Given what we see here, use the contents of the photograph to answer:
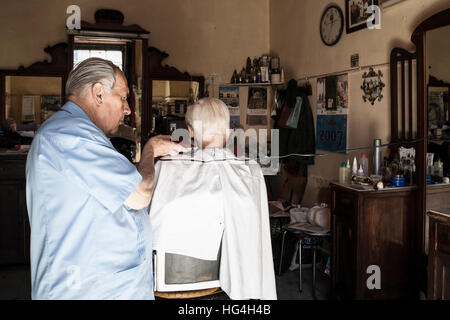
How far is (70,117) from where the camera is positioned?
113 cm

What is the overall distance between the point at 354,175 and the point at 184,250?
1.63 meters

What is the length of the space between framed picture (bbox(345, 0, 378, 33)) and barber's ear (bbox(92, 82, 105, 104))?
8.35 ft

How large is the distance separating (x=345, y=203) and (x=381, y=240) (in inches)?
13.0

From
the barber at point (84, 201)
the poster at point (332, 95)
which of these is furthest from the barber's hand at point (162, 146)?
the poster at point (332, 95)

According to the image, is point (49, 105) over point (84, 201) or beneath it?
over

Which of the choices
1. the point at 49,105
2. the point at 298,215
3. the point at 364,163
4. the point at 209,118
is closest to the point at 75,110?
the point at 209,118

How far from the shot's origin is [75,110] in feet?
3.85

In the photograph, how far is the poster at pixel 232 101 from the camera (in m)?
4.91

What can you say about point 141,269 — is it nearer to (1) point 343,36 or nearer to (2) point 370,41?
(2) point 370,41

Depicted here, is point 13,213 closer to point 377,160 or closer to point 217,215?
point 217,215

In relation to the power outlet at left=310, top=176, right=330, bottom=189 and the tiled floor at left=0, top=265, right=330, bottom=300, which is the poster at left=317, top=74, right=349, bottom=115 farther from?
the tiled floor at left=0, top=265, right=330, bottom=300

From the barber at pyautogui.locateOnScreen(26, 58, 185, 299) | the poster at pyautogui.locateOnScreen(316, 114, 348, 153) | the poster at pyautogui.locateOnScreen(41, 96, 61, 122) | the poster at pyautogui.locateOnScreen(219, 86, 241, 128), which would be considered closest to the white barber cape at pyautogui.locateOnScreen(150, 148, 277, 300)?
the barber at pyautogui.locateOnScreen(26, 58, 185, 299)

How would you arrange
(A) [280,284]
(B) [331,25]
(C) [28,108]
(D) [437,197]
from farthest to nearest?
(C) [28,108] → (B) [331,25] → (A) [280,284] → (D) [437,197]
